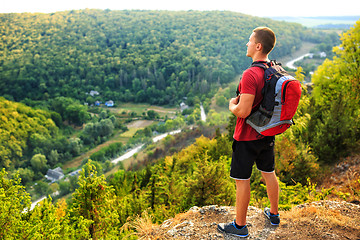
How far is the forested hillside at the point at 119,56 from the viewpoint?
239ft

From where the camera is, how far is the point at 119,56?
3688 inches

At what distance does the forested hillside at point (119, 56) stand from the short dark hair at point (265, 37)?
5471 cm

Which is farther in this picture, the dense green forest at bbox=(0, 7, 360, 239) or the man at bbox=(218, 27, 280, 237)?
the dense green forest at bbox=(0, 7, 360, 239)

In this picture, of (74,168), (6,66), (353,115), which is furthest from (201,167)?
(6,66)

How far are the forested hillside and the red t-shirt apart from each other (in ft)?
180

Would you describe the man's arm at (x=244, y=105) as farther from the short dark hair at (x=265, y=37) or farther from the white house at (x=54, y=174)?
the white house at (x=54, y=174)

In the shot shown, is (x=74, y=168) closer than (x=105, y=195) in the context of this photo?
No

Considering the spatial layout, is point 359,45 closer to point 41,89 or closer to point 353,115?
point 353,115

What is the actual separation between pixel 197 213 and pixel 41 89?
91771mm

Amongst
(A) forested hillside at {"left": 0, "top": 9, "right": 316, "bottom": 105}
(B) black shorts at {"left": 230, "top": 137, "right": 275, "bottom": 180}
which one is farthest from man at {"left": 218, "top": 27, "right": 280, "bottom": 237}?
(A) forested hillside at {"left": 0, "top": 9, "right": 316, "bottom": 105}

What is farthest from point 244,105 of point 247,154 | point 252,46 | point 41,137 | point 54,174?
point 41,137

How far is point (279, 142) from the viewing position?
8.05m

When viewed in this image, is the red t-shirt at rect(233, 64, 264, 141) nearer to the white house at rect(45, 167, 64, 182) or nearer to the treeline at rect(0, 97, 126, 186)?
the white house at rect(45, 167, 64, 182)

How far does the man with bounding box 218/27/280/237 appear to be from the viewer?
109 inches
